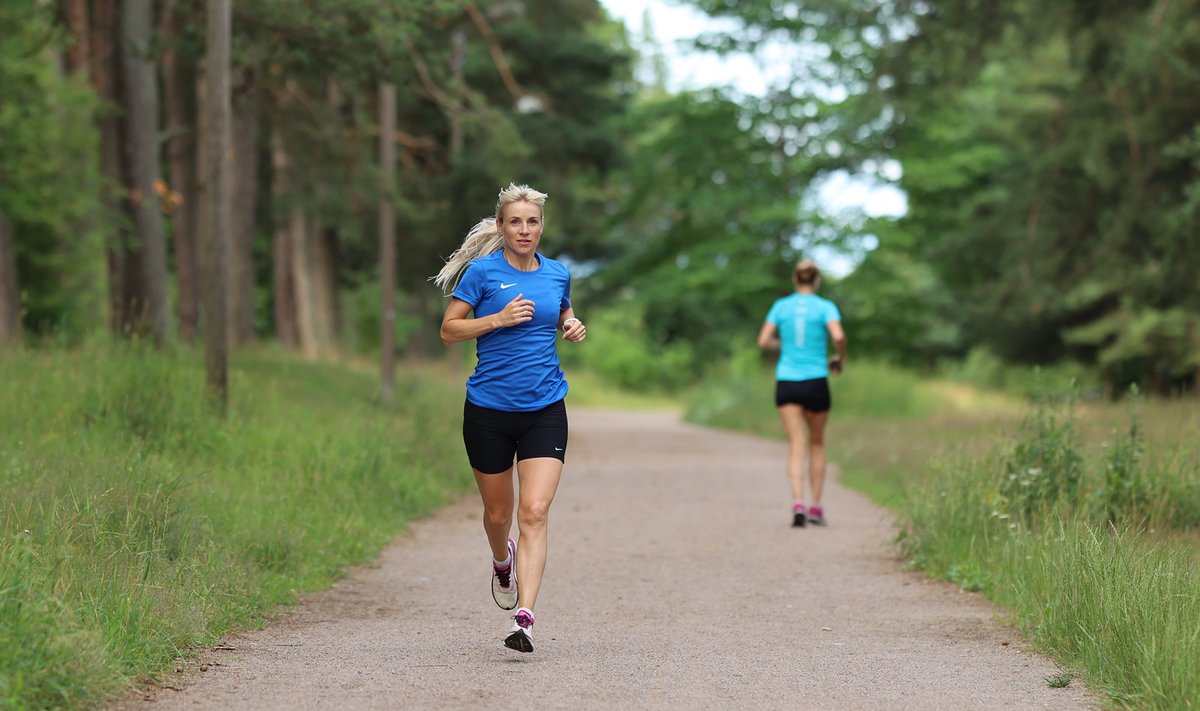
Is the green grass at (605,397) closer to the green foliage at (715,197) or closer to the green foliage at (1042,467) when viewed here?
the green foliage at (715,197)

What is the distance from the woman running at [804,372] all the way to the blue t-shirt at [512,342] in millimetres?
5581

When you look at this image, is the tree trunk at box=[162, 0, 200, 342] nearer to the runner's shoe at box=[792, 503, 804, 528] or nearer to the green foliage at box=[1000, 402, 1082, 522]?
the runner's shoe at box=[792, 503, 804, 528]

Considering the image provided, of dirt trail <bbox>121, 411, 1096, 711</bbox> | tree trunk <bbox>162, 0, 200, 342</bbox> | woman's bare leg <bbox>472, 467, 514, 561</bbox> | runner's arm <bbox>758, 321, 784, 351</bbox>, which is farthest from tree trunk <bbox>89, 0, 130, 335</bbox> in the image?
woman's bare leg <bbox>472, 467, 514, 561</bbox>

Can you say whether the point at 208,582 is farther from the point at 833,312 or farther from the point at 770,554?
the point at 833,312

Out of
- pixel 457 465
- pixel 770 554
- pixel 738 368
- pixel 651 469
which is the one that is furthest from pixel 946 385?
pixel 770 554

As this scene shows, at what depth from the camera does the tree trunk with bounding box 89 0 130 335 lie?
19891 mm

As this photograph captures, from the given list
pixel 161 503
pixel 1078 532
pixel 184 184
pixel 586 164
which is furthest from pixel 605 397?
pixel 1078 532

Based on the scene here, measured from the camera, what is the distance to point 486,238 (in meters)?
7.13

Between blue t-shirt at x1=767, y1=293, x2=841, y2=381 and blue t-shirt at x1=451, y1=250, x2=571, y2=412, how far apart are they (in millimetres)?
5712

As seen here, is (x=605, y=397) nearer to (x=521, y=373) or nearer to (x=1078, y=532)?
(x=1078, y=532)

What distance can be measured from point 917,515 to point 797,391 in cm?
256

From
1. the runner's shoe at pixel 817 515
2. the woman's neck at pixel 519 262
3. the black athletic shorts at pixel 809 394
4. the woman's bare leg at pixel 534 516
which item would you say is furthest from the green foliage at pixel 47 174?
the runner's shoe at pixel 817 515

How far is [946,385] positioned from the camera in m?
36.7

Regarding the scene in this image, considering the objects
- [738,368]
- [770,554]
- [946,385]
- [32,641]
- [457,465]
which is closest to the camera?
[32,641]
